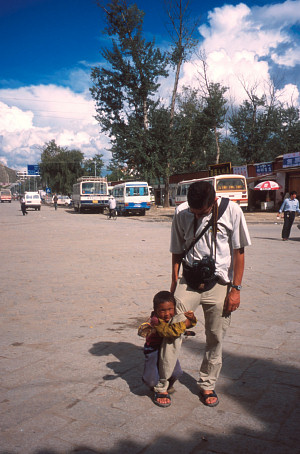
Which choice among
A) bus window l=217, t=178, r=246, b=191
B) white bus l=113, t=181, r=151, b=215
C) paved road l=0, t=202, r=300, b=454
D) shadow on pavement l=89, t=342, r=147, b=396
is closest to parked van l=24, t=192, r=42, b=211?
white bus l=113, t=181, r=151, b=215

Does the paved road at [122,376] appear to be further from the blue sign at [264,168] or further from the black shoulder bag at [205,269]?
the blue sign at [264,168]

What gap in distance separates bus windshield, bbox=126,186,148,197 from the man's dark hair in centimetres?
2699

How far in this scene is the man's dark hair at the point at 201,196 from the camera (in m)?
2.73

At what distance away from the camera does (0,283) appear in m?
7.00

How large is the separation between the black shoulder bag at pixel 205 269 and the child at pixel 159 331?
189mm

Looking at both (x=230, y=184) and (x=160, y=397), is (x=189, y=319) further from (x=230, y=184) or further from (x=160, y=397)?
(x=230, y=184)

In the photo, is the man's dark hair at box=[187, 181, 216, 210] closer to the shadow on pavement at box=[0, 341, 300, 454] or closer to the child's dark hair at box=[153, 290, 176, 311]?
the child's dark hair at box=[153, 290, 176, 311]

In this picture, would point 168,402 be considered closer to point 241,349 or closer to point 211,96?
point 241,349

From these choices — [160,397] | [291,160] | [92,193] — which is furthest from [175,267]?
[92,193]

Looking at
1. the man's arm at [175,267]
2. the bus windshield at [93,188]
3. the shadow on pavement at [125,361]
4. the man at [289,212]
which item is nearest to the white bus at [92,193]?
the bus windshield at [93,188]

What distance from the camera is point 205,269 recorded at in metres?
2.78

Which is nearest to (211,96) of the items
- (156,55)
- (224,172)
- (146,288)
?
(156,55)

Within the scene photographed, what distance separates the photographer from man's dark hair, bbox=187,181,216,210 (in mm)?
2730

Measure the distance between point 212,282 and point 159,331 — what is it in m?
0.51
